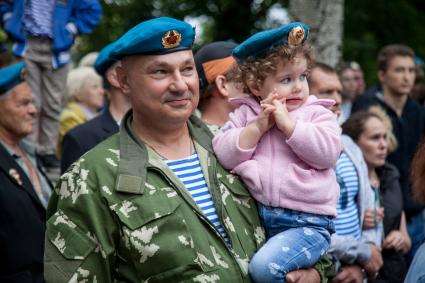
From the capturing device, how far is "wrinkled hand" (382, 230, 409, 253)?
528 cm

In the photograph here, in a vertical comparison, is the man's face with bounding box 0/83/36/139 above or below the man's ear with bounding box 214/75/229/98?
below

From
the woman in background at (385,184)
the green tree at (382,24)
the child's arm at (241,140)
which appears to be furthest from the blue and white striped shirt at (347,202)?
the green tree at (382,24)

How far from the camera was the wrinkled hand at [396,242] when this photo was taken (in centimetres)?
528

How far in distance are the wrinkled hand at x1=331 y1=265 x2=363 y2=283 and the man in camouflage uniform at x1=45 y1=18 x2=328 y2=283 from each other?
1309 mm

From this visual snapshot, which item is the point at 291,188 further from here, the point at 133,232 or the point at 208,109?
the point at 208,109

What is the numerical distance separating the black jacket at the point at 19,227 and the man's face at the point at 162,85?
1.65 meters

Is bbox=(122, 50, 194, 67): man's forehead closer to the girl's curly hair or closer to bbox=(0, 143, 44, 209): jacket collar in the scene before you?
the girl's curly hair

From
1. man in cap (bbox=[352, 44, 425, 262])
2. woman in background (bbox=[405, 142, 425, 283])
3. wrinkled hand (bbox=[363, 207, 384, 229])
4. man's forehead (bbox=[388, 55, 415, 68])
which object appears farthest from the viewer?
man's forehead (bbox=[388, 55, 415, 68])

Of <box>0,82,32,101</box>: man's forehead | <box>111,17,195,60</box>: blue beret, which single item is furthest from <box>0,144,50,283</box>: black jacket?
<box>111,17,195,60</box>: blue beret

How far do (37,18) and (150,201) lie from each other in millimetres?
4389

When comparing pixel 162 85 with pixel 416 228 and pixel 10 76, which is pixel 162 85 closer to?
pixel 10 76

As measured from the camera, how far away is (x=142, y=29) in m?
3.20

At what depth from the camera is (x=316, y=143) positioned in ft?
10.8

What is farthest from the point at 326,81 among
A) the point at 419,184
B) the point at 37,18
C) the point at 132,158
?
the point at 37,18
